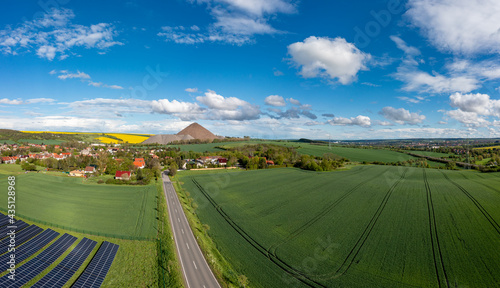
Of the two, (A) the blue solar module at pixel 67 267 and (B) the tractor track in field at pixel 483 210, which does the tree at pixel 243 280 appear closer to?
(A) the blue solar module at pixel 67 267

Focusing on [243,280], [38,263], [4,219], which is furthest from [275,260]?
[4,219]

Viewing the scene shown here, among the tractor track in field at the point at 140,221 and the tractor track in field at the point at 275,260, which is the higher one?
the tractor track in field at the point at 275,260

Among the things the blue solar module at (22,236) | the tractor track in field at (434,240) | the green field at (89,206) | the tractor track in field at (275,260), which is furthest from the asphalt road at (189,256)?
the tractor track in field at (434,240)

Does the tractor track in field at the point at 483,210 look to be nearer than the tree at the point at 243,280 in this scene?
No

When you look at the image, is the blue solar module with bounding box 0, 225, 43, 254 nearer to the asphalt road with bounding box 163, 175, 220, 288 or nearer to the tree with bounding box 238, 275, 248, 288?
the asphalt road with bounding box 163, 175, 220, 288

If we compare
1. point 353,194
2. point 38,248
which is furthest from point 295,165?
point 38,248

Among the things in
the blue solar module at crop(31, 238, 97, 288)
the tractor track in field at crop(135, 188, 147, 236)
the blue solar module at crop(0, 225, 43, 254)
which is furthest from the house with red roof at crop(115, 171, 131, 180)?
the blue solar module at crop(31, 238, 97, 288)

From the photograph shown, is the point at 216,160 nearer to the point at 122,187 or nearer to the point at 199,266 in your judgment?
the point at 122,187

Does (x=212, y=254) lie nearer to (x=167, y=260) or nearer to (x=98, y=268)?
(x=167, y=260)
